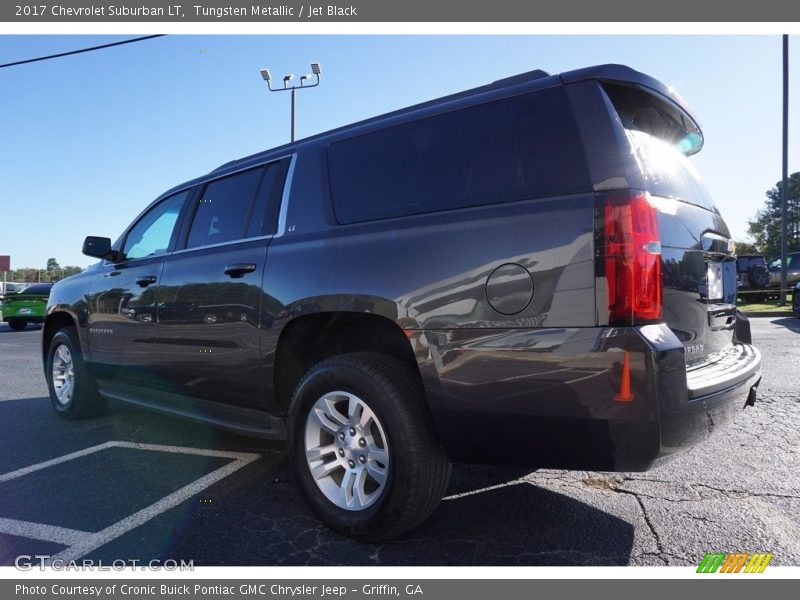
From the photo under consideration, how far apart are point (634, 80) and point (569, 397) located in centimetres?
136

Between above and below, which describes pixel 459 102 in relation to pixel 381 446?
above

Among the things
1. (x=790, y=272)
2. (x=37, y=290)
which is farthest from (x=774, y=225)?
(x=37, y=290)

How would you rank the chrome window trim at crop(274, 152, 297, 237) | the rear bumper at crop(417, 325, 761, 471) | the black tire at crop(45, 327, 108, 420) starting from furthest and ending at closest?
the black tire at crop(45, 327, 108, 420)
the chrome window trim at crop(274, 152, 297, 237)
the rear bumper at crop(417, 325, 761, 471)

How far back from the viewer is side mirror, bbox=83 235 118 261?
4535 millimetres

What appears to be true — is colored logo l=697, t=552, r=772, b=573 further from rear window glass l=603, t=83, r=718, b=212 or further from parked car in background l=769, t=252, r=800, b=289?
parked car in background l=769, t=252, r=800, b=289

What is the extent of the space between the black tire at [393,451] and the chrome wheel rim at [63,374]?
342cm

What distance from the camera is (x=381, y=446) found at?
2531 millimetres

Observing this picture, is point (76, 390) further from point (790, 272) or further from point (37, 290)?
point (790, 272)

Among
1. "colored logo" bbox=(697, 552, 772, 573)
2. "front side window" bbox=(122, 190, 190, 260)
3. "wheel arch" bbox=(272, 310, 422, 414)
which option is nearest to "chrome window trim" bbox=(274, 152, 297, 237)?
"wheel arch" bbox=(272, 310, 422, 414)

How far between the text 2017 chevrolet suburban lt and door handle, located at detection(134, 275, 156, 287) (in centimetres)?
67

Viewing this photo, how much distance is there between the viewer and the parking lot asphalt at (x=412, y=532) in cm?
242

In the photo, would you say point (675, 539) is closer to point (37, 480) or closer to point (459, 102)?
A: point (459, 102)

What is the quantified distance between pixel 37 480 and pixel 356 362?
2.35 m

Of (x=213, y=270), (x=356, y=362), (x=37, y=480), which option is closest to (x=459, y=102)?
(x=356, y=362)
